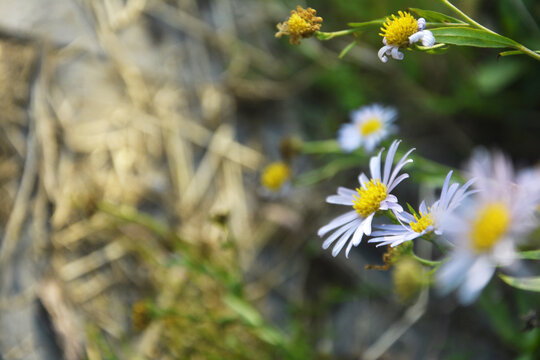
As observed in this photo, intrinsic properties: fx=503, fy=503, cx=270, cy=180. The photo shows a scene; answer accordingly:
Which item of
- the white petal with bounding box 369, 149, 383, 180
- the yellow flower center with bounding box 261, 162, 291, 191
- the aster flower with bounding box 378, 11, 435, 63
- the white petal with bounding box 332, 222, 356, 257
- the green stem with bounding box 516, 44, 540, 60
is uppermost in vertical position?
the green stem with bounding box 516, 44, 540, 60

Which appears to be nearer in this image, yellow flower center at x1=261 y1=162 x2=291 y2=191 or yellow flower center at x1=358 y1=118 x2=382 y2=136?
yellow flower center at x1=358 y1=118 x2=382 y2=136

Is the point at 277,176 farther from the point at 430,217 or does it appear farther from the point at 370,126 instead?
the point at 430,217

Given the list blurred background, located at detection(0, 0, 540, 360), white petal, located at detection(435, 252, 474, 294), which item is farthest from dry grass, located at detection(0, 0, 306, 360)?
white petal, located at detection(435, 252, 474, 294)

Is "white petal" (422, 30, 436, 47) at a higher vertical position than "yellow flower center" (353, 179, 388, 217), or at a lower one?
higher

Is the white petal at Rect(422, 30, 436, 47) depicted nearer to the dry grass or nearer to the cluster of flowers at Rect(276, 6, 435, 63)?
the cluster of flowers at Rect(276, 6, 435, 63)

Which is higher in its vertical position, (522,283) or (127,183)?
(522,283)

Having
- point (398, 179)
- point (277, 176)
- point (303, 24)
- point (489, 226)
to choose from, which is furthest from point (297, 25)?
point (277, 176)

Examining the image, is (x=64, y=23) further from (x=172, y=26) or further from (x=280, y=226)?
(x=280, y=226)

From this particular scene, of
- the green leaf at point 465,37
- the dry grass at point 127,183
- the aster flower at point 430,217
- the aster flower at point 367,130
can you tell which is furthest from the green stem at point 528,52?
the dry grass at point 127,183
